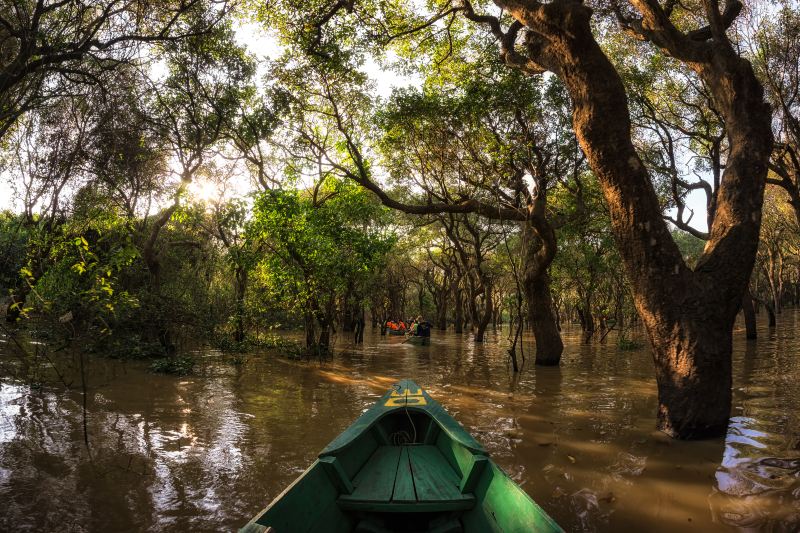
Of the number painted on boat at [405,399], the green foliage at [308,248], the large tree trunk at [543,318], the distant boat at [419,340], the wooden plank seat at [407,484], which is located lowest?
the distant boat at [419,340]

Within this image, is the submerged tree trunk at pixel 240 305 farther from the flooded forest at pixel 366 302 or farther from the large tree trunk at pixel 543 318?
the large tree trunk at pixel 543 318

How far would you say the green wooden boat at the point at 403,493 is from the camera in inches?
103

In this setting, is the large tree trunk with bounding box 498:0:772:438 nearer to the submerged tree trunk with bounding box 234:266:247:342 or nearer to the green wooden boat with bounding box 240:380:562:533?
the green wooden boat with bounding box 240:380:562:533

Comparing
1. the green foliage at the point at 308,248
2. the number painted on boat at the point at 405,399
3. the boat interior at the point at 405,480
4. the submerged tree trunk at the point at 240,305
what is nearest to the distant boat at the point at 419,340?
the green foliage at the point at 308,248

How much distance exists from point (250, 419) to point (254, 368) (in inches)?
228

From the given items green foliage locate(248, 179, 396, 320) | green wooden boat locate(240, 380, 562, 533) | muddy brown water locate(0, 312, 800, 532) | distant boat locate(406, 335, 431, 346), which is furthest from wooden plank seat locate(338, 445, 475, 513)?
distant boat locate(406, 335, 431, 346)

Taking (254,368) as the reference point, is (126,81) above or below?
above

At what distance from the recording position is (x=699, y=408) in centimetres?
525

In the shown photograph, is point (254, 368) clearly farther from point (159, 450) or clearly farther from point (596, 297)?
point (596, 297)

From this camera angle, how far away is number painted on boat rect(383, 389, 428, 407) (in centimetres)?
531

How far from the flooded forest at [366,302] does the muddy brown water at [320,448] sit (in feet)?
0.14

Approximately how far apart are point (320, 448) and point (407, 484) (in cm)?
251

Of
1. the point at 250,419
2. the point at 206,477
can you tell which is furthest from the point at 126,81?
the point at 206,477

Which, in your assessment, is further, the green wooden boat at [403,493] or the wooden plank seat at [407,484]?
the wooden plank seat at [407,484]
